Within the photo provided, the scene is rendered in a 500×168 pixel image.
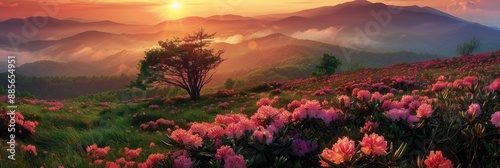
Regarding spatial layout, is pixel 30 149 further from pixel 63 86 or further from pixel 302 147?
pixel 63 86

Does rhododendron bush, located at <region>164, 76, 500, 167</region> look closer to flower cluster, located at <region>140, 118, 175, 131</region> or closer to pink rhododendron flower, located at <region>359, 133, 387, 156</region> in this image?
pink rhododendron flower, located at <region>359, 133, 387, 156</region>

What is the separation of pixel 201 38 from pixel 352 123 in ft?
77.8

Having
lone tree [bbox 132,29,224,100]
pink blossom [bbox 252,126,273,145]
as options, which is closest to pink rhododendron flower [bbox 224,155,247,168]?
pink blossom [bbox 252,126,273,145]

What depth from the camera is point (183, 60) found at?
1056 inches

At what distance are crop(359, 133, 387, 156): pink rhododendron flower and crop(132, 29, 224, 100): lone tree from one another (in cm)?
2421

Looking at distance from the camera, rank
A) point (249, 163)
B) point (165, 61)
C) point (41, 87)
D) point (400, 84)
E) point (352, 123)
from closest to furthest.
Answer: point (249, 163) < point (352, 123) < point (400, 84) < point (165, 61) < point (41, 87)

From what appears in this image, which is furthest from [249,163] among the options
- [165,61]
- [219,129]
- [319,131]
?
[165,61]

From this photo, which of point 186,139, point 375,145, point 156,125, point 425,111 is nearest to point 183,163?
point 186,139

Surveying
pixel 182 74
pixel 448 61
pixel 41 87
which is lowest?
pixel 41 87

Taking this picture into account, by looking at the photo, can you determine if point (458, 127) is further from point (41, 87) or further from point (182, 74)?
point (41, 87)

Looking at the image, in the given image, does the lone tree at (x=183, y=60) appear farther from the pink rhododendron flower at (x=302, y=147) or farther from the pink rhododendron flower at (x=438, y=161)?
the pink rhododendron flower at (x=438, y=161)

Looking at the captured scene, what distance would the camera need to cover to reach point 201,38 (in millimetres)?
27250

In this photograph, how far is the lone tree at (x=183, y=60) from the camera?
87.6 feet

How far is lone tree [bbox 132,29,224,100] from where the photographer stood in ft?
87.6
